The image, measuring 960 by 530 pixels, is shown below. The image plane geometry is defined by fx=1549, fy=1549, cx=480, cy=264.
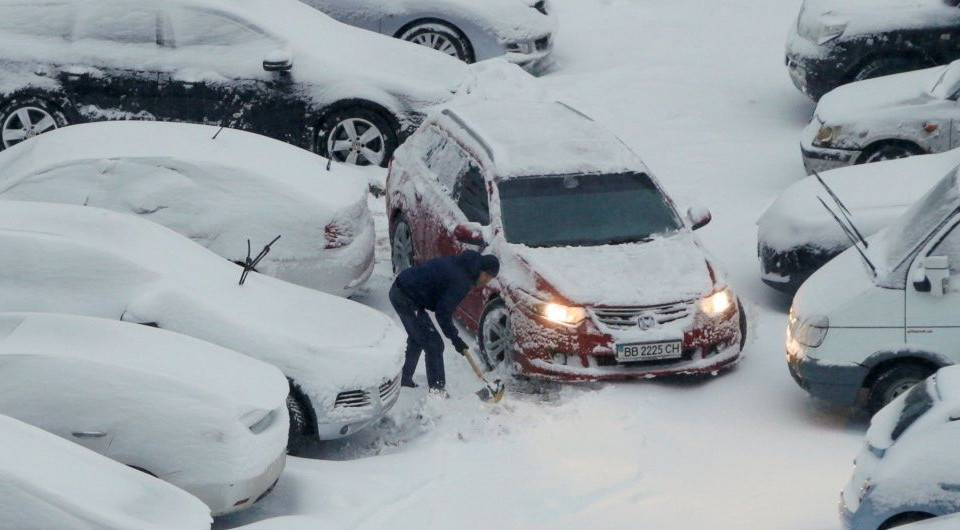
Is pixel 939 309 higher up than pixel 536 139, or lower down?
higher up

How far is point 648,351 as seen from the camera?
1014 centimetres

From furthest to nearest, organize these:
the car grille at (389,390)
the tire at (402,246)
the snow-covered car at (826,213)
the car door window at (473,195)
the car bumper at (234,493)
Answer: the tire at (402,246) → the snow-covered car at (826,213) → the car door window at (473,195) → the car grille at (389,390) → the car bumper at (234,493)

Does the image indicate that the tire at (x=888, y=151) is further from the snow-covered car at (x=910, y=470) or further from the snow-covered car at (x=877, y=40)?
the snow-covered car at (x=910, y=470)

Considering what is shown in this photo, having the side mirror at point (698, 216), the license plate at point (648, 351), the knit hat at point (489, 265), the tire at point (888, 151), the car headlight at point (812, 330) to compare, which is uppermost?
the knit hat at point (489, 265)

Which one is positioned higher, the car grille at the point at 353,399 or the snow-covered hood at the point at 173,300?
the snow-covered hood at the point at 173,300

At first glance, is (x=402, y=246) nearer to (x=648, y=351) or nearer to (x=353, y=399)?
(x=648, y=351)

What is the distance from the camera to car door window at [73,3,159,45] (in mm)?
14344

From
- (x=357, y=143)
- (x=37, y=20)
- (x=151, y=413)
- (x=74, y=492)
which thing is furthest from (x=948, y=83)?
(x=74, y=492)

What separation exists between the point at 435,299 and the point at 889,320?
301cm

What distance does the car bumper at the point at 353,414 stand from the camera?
30.5 ft

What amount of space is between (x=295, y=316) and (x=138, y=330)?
1.29m

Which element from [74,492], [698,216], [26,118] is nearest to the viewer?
[74,492]

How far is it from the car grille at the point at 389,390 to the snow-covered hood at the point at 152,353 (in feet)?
2.84

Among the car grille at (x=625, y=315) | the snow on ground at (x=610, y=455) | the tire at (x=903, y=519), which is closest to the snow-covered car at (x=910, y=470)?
the tire at (x=903, y=519)
